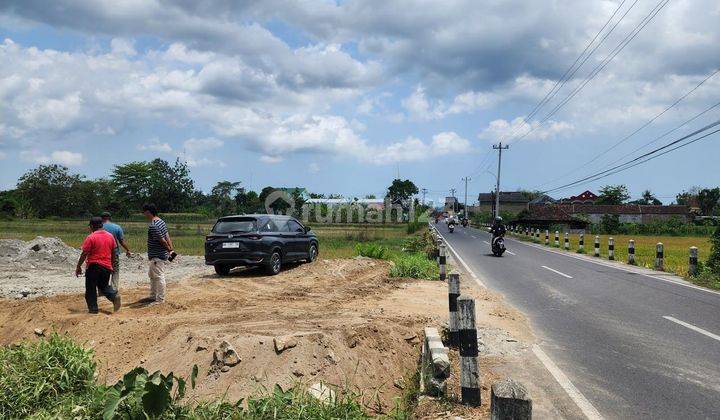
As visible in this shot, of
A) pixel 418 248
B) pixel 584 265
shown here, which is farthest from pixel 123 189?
pixel 584 265

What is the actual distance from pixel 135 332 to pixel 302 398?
379 centimetres

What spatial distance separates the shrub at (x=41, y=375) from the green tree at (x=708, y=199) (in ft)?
428

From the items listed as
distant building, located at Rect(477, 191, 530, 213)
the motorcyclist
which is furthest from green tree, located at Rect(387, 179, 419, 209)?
the motorcyclist

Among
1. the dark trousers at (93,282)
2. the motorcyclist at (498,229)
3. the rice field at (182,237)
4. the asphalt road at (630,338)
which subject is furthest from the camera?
the rice field at (182,237)

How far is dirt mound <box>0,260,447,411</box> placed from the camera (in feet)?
18.2

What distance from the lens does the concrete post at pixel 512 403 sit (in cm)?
306

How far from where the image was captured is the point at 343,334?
6.20 meters

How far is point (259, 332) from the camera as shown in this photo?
6.44 meters

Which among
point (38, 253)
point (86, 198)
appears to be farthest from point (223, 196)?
point (38, 253)

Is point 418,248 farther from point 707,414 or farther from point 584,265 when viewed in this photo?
point 707,414

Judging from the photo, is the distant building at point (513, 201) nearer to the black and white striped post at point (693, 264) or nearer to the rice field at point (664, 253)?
the rice field at point (664, 253)

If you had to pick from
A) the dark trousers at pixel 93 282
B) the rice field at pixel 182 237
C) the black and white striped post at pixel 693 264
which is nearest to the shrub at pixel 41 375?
the dark trousers at pixel 93 282

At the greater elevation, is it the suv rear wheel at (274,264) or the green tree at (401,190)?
the green tree at (401,190)

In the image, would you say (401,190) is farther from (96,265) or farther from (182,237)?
(96,265)
